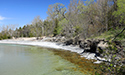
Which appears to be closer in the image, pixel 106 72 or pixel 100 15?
pixel 106 72

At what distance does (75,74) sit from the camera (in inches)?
309

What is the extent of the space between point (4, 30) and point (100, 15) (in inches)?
3309

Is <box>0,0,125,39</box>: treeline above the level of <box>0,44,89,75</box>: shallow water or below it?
above

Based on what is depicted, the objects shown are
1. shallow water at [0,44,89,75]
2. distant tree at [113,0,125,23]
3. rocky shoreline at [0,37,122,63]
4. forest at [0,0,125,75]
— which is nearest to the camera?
shallow water at [0,44,89,75]

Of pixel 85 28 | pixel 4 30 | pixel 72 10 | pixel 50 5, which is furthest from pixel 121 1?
pixel 4 30

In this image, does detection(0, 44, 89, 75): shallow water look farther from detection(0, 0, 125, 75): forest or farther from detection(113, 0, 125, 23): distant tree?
detection(113, 0, 125, 23): distant tree

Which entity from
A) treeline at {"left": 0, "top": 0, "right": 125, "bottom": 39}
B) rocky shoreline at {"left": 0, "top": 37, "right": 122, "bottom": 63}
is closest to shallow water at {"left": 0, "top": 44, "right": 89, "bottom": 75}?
rocky shoreline at {"left": 0, "top": 37, "right": 122, "bottom": 63}

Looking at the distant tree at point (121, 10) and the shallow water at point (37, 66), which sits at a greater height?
the distant tree at point (121, 10)

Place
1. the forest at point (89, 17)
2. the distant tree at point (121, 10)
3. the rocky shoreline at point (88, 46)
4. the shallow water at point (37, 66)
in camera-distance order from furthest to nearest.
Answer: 1. the forest at point (89, 17)
2. the distant tree at point (121, 10)
3. the rocky shoreline at point (88, 46)
4. the shallow water at point (37, 66)

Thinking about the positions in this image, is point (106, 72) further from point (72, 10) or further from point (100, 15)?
point (72, 10)

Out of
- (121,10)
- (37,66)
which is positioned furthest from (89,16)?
(37,66)

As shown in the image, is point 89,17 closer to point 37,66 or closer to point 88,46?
point 88,46

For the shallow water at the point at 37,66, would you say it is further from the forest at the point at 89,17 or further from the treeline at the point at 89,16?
the treeline at the point at 89,16

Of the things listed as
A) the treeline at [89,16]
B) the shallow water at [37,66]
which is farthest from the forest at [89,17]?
the shallow water at [37,66]
